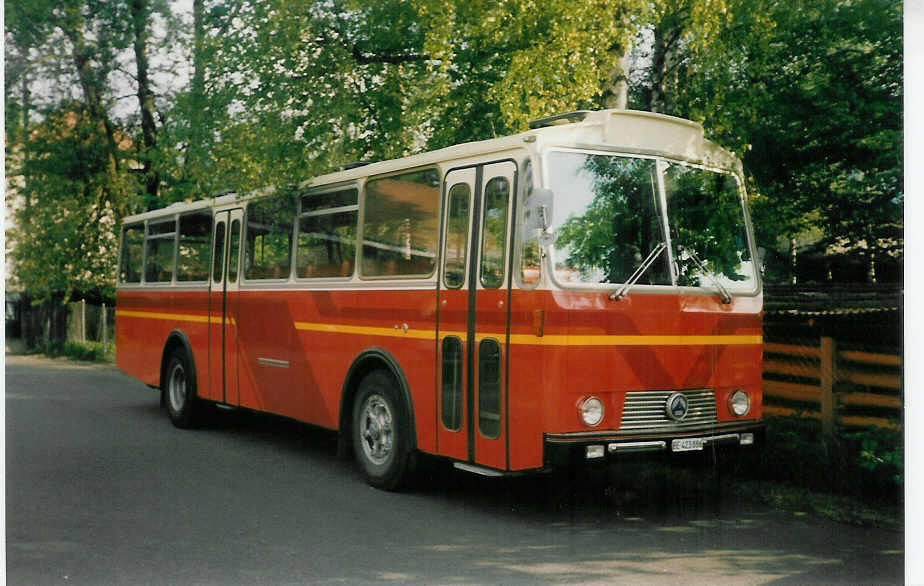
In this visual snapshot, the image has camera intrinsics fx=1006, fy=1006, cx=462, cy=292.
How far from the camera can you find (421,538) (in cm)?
687

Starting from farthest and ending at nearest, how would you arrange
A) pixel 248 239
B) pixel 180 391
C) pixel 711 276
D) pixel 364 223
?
pixel 180 391 < pixel 248 239 < pixel 364 223 < pixel 711 276

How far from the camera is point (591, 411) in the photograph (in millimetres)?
6922

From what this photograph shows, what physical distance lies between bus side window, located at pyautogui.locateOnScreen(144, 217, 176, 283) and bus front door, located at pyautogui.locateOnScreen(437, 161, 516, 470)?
627 cm

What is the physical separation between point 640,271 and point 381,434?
2.75m

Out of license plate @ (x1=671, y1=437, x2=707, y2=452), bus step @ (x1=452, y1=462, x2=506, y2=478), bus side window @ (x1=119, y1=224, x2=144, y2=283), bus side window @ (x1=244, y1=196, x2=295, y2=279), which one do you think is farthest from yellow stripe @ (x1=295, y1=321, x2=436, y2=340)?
bus side window @ (x1=119, y1=224, x2=144, y2=283)

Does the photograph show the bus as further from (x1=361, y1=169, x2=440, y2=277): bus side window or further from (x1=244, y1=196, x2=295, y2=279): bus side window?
(x1=244, y1=196, x2=295, y2=279): bus side window

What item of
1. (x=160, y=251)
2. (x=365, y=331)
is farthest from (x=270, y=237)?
(x=160, y=251)

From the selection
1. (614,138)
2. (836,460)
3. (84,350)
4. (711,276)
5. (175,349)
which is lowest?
(836,460)

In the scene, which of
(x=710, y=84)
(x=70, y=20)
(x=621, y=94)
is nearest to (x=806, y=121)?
(x=710, y=84)

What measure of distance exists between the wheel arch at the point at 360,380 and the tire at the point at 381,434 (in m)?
0.06

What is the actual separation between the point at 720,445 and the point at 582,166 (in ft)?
7.45

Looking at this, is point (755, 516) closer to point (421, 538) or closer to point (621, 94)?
point (421, 538)

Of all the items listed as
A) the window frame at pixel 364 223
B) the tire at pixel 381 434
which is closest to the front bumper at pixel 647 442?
the tire at pixel 381 434

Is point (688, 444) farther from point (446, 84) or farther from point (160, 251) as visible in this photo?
point (160, 251)
